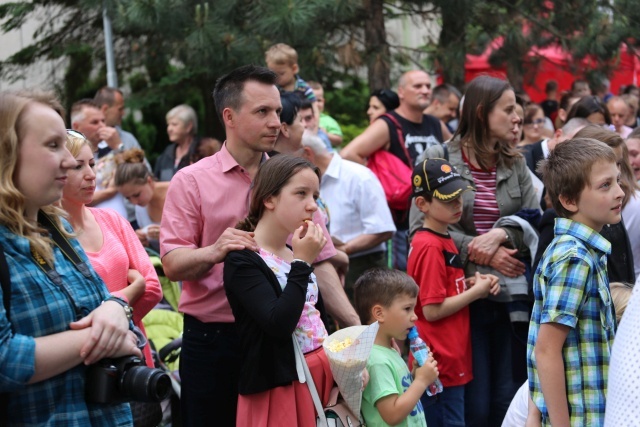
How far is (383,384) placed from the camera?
411cm

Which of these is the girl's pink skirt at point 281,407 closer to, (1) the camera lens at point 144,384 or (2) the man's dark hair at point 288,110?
→ (1) the camera lens at point 144,384

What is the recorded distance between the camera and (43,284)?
2613 mm

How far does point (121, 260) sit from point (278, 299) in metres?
0.89

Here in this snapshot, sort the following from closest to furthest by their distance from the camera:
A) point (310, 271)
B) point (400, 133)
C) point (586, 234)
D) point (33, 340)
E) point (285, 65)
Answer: point (33, 340)
point (586, 234)
point (310, 271)
point (285, 65)
point (400, 133)

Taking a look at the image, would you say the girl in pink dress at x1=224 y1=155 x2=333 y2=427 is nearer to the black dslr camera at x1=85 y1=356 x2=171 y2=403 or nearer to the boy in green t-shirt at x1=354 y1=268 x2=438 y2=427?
the boy in green t-shirt at x1=354 y1=268 x2=438 y2=427

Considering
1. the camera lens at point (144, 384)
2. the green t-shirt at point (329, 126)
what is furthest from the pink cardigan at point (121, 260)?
the green t-shirt at point (329, 126)

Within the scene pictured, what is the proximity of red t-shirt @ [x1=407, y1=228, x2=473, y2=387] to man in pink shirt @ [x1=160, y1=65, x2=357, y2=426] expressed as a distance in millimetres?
1211

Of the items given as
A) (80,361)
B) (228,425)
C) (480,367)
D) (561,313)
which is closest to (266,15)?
(480,367)

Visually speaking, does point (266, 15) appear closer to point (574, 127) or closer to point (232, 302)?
point (574, 127)

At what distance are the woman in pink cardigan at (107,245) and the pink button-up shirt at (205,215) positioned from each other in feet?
0.55

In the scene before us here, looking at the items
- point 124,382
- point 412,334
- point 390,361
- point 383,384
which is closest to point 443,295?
point 412,334

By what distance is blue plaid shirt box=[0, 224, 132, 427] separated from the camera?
8.16 feet

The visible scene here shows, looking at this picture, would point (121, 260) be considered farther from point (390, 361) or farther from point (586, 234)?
point (586, 234)

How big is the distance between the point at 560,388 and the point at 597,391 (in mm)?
144
